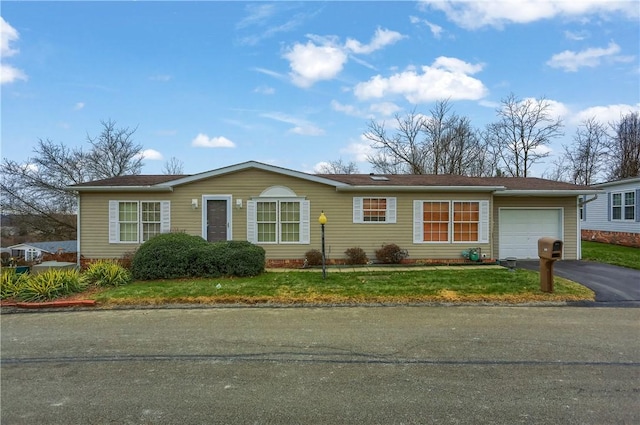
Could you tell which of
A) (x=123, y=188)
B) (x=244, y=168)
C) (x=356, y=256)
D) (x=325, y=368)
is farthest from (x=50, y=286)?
(x=356, y=256)

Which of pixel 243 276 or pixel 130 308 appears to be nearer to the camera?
pixel 130 308

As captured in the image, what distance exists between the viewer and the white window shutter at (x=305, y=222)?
12.5 meters

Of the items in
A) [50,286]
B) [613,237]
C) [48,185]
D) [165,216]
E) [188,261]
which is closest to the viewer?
[50,286]

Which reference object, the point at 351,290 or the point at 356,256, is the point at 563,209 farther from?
the point at 351,290

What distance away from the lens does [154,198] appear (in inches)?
491

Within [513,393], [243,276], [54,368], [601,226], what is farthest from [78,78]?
[601,226]

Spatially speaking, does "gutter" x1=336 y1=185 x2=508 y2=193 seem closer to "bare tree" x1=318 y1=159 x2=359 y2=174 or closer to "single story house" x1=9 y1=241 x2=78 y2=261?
"single story house" x1=9 y1=241 x2=78 y2=261

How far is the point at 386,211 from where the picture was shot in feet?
41.5

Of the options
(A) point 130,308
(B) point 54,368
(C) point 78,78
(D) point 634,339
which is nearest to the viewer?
(B) point 54,368

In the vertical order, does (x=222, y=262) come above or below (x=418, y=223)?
below

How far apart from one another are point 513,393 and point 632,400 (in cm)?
102

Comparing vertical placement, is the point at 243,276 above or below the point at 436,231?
below

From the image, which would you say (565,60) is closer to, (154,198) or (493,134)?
(154,198)

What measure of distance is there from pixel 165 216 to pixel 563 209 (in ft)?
47.8
